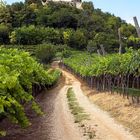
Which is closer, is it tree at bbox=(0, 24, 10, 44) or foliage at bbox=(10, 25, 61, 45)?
foliage at bbox=(10, 25, 61, 45)

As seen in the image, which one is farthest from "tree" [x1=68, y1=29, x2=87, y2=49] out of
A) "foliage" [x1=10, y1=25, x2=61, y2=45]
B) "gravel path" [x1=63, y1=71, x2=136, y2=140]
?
"gravel path" [x1=63, y1=71, x2=136, y2=140]

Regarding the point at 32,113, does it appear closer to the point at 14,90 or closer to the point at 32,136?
the point at 32,136

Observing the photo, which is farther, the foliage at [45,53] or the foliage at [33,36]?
the foliage at [33,36]

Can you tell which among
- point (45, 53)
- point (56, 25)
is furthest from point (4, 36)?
point (45, 53)

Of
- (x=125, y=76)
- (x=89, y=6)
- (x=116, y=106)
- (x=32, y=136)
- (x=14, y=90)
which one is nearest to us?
(x=14, y=90)

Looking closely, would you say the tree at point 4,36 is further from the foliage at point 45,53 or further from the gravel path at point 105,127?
the gravel path at point 105,127

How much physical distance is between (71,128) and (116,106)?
7710mm

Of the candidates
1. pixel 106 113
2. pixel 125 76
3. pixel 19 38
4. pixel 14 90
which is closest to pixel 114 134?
pixel 14 90

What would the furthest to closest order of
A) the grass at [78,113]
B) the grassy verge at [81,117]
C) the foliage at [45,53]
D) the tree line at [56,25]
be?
the tree line at [56,25], the foliage at [45,53], the grass at [78,113], the grassy verge at [81,117]

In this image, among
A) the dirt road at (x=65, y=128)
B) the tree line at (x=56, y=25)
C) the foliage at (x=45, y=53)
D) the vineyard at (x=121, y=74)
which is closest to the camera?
the dirt road at (x=65, y=128)

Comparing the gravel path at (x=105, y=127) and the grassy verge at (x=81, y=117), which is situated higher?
the gravel path at (x=105, y=127)

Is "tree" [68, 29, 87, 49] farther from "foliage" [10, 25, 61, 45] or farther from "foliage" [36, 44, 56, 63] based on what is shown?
"foliage" [36, 44, 56, 63]

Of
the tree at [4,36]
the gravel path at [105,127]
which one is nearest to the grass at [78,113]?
the gravel path at [105,127]

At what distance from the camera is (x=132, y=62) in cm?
3512
